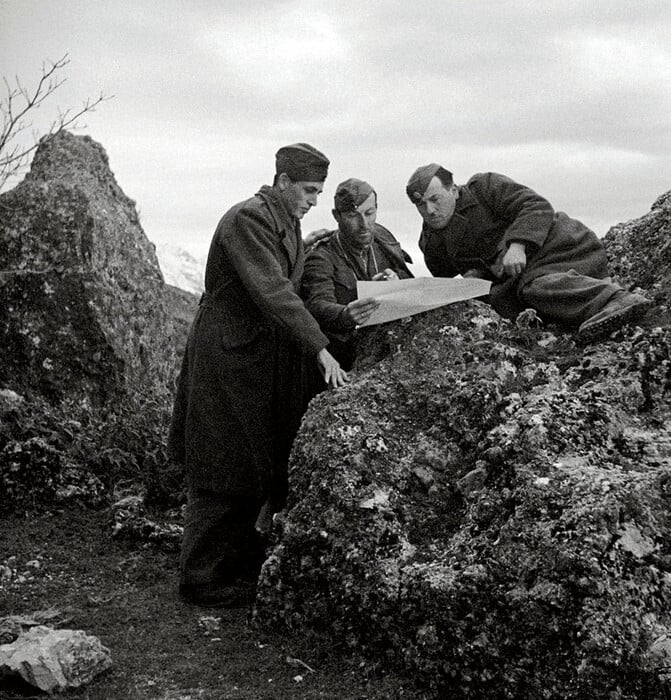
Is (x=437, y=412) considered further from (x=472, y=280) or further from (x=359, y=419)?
(x=472, y=280)

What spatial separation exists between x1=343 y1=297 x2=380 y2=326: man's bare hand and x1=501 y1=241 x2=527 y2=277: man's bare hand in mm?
725

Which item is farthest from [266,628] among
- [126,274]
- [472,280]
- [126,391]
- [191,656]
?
[126,274]

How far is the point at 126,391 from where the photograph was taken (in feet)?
24.7

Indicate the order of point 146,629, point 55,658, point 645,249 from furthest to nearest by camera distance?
point 645,249, point 146,629, point 55,658

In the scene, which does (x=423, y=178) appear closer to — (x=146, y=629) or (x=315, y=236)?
(x=315, y=236)

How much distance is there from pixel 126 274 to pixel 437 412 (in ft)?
13.7

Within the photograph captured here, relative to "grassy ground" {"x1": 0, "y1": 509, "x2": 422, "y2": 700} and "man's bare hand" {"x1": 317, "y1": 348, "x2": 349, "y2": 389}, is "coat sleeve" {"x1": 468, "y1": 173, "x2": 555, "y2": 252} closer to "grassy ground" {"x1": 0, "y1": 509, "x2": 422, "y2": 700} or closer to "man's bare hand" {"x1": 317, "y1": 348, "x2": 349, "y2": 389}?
"man's bare hand" {"x1": 317, "y1": 348, "x2": 349, "y2": 389}

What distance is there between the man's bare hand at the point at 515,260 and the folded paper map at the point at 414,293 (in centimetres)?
15

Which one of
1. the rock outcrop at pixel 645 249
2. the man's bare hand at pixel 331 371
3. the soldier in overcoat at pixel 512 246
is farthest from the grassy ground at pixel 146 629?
the rock outcrop at pixel 645 249

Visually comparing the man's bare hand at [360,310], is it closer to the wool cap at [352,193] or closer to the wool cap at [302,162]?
the wool cap at [352,193]

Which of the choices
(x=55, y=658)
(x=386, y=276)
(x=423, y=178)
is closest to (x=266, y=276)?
(x=386, y=276)

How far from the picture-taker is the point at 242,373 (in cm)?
520

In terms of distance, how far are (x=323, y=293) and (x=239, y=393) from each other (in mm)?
694

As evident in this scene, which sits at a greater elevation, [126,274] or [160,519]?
[126,274]
